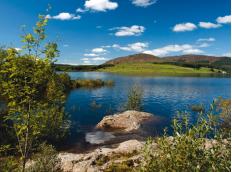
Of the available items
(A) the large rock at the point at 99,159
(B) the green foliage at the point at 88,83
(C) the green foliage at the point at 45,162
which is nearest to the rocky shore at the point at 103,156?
(A) the large rock at the point at 99,159

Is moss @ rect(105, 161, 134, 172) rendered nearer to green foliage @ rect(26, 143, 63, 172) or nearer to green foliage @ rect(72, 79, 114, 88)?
green foliage @ rect(26, 143, 63, 172)

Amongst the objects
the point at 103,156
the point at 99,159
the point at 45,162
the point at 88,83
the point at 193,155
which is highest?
the point at 193,155

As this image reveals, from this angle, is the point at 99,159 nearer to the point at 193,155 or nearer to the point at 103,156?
the point at 103,156

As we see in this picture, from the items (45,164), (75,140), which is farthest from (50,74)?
(75,140)

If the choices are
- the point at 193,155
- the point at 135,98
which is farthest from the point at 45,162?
the point at 135,98

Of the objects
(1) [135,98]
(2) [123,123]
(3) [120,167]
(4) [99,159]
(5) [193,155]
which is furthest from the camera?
(1) [135,98]

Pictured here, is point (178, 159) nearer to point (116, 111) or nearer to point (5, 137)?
point (5, 137)

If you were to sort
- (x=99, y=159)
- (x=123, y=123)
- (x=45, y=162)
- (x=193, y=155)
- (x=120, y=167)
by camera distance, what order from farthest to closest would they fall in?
1. (x=123, y=123)
2. (x=99, y=159)
3. (x=120, y=167)
4. (x=45, y=162)
5. (x=193, y=155)

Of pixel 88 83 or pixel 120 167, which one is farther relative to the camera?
pixel 88 83

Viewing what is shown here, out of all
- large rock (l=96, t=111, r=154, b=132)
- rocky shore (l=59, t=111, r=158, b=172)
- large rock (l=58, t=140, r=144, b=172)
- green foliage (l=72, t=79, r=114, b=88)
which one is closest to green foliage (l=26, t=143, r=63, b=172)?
large rock (l=58, t=140, r=144, b=172)

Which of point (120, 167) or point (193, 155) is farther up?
point (193, 155)

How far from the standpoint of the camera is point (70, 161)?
29938 mm

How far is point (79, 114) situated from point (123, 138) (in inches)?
1088

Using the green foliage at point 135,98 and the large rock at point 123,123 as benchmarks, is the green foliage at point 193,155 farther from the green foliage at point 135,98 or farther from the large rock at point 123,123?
the green foliage at point 135,98
